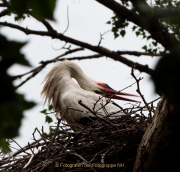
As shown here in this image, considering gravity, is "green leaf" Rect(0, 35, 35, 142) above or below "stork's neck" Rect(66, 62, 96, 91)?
below

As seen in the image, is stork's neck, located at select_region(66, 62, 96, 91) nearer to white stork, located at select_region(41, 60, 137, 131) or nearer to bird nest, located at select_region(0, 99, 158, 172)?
white stork, located at select_region(41, 60, 137, 131)

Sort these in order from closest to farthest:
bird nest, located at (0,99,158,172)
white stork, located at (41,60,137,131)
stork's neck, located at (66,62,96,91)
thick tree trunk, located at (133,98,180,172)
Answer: thick tree trunk, located at (133,98,180,172)
bird nest, located at (0,99,158,172)
white stork, located at (41,60,137,131)
stork's neck, located at (66,62,96,91)

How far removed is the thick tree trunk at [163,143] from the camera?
1604 mm

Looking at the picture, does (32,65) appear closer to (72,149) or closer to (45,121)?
(72,149)

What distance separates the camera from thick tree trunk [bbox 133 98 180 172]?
1604mm

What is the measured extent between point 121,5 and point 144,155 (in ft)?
10.2

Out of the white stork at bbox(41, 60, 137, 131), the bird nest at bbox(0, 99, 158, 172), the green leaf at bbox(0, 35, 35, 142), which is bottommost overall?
the green leaf at bbox(0, 35, 35, 142)

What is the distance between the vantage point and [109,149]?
2189 mm

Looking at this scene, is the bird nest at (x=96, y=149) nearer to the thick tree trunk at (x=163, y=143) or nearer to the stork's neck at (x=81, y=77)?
the thick tree trunk at (x=163, y=143)

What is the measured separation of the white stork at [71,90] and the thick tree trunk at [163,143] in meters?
1.50

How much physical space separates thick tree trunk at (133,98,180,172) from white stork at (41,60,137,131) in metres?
1.50

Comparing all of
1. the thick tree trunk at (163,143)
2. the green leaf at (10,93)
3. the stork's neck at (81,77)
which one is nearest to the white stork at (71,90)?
the stork's neck at (81,77)

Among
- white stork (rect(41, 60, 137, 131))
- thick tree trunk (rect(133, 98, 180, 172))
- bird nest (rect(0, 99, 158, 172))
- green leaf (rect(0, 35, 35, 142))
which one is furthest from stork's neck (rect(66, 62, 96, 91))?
green leaf (rect(0, 35, 35, 142))

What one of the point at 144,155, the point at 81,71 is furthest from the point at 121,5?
the point at 144,155
